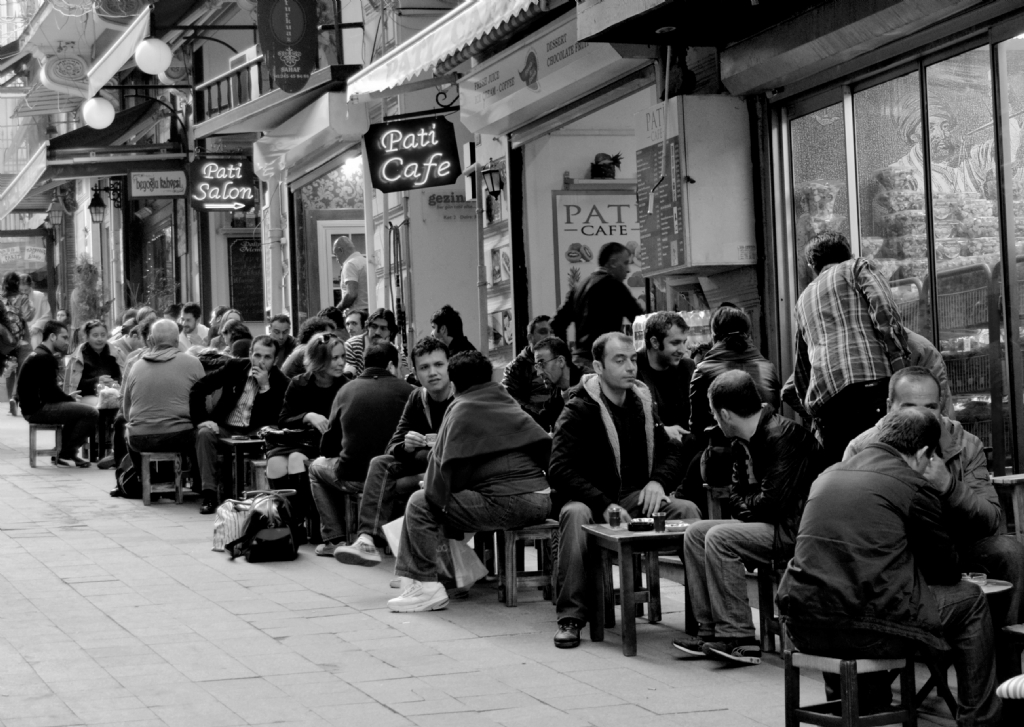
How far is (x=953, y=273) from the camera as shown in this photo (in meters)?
8.67

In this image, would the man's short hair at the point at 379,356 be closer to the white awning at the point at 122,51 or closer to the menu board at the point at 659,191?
the menu board at the point at 659,191

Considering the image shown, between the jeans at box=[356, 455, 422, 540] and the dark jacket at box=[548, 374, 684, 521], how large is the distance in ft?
6.47

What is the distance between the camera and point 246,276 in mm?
25203

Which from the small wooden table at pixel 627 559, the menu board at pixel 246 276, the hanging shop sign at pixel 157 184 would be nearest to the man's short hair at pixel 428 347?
the small wooden table at pixel 627 559

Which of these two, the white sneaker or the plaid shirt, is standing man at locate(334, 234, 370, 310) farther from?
the plaid shirt

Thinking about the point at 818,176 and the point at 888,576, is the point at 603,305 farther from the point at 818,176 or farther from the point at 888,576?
the point at 888,576

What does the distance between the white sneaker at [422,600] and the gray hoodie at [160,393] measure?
5634mm

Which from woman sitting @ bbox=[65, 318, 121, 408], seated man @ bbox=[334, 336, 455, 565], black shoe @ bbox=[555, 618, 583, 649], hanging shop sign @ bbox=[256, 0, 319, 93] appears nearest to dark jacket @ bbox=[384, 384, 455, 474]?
seated man @ bbox=[334, 336, 455, 565]

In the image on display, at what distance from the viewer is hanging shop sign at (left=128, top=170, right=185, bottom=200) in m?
23.8

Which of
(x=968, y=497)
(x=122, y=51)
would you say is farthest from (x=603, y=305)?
(x=122, y=51)

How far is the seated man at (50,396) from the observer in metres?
16.2

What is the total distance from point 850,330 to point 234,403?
721cm

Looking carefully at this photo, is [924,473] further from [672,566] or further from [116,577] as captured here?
[116,577]

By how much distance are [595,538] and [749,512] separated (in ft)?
Result: 2.95
